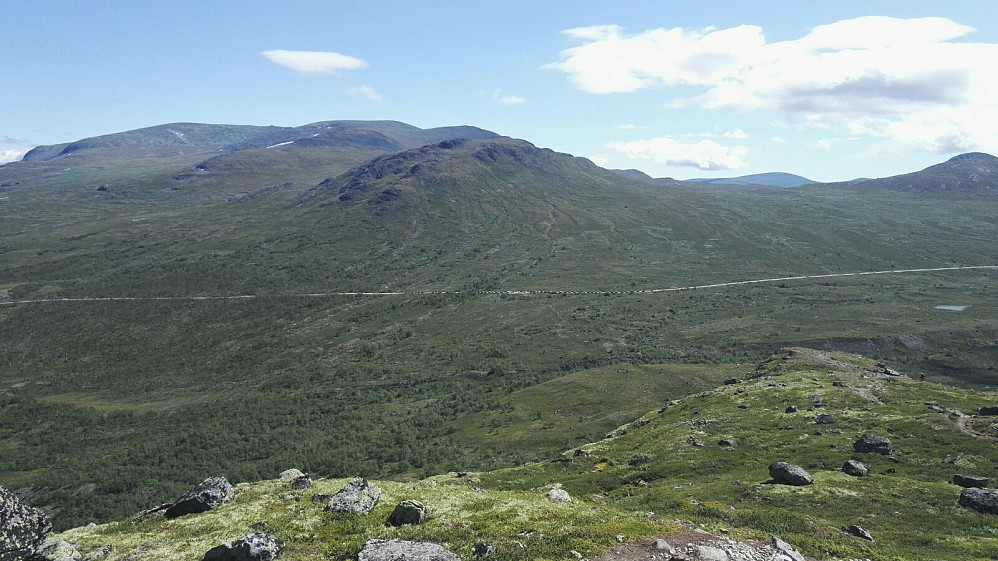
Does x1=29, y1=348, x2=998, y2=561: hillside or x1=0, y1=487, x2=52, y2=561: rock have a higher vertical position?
→ x1=0, y1=487, x2=52, y2=561: rock

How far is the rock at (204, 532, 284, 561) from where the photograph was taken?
83.4ft

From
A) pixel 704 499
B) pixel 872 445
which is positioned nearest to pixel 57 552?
pixel 704 499

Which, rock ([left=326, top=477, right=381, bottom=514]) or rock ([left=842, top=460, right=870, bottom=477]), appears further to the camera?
rock ([left=842, top=460, right=870, bottom=477])

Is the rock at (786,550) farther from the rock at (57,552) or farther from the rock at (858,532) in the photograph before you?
the rock at (57,552)

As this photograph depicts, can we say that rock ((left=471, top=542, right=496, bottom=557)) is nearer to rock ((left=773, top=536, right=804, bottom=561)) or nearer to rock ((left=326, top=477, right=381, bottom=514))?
rock ((left=326, top=477, right=381, bottom=514))

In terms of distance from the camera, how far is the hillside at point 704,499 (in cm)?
2809

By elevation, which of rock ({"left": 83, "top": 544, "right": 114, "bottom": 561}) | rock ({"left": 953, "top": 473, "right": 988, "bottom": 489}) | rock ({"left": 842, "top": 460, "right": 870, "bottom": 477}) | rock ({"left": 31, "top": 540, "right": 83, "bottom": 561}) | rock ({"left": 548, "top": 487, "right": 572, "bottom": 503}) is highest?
rock ({"left": 31, "top": 540, "right": 83, "bottom": 561})

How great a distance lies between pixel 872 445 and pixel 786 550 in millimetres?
34856

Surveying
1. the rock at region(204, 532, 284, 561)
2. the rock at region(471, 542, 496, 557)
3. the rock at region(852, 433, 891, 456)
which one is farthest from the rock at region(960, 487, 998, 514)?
the rock at region(204, 532, 284, 561)

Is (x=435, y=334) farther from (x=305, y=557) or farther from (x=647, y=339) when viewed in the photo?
(x=305, y=557)

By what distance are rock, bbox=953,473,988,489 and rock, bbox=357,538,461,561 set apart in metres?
44.8

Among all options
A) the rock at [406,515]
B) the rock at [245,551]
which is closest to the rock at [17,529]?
the rock at [245,551]

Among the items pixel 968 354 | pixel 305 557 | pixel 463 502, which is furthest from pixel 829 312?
pixel 305 557

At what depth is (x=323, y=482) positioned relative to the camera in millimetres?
42531
